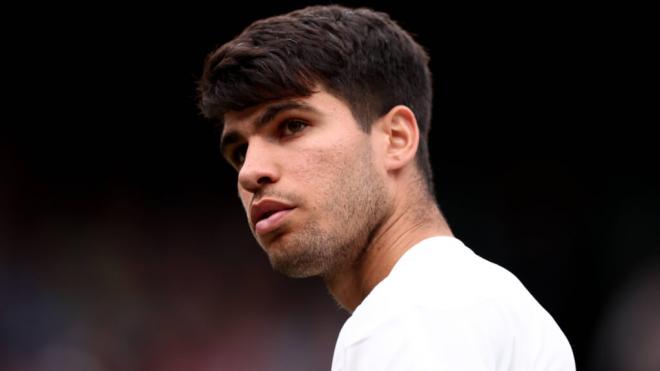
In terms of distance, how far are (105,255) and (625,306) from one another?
324cm

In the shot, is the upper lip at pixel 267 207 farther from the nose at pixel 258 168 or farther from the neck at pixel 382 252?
the neck at pixel 382 252

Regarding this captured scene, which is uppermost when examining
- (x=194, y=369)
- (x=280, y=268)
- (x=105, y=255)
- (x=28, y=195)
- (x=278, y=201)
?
(x=278, y=201)

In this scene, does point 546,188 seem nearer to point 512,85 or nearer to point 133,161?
point 512,85

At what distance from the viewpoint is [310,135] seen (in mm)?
1633

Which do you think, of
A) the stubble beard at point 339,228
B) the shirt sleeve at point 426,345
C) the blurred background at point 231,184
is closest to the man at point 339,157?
the stubble beard at point 339,228

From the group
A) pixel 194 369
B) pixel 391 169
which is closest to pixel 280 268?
pixel 391 169

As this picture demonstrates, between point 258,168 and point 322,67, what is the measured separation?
9.9 inches

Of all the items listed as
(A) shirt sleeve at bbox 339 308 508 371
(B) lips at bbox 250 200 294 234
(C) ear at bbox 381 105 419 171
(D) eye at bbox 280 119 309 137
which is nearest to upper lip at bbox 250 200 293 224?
(B) lips at bbox 250 200 294 234

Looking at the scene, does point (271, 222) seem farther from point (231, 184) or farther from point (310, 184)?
point (231, 184)

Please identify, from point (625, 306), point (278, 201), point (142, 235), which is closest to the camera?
point (278, 201)

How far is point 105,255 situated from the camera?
16.6 ft

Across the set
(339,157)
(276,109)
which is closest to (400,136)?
(339,157)

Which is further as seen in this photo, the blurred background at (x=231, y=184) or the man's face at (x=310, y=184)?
the blurred background at (x=231, y=184)

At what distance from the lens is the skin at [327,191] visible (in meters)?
1.61
